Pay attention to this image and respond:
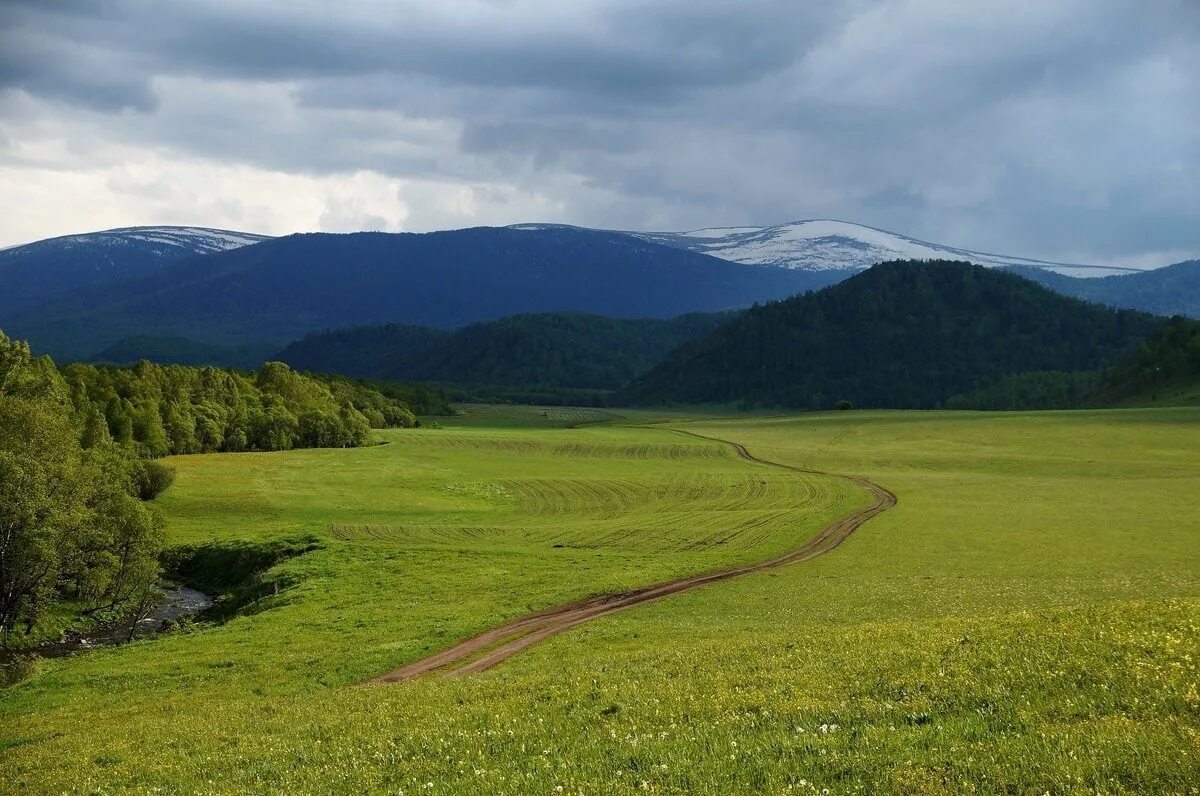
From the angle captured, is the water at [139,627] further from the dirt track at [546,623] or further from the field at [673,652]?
the dirt track at [546,623]

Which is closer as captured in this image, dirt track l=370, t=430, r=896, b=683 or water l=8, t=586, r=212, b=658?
dirt track l=370, t=430, r=896, b=683

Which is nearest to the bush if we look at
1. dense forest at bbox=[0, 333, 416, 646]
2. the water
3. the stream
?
dense forest at bbox=[0, 333, 416, 646]

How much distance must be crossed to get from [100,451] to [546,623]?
5588 cm

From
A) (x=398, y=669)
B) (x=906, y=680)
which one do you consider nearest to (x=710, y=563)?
(x=398, y=669)

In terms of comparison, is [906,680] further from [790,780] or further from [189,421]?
[189,421]

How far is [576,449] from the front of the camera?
14075cm

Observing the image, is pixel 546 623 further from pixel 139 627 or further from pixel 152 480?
pixel 152 480

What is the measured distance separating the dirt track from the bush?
6164 cm

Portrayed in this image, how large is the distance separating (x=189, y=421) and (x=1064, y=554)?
364ft

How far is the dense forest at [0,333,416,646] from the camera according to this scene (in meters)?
53.7

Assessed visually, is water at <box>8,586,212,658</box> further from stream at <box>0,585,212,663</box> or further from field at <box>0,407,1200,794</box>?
field at <box>0,407,1200,794</box>

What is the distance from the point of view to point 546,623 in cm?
4038

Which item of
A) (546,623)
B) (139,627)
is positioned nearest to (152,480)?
(139,627)

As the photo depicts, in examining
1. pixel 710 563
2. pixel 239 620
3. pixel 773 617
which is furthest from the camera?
pixel 710 563
